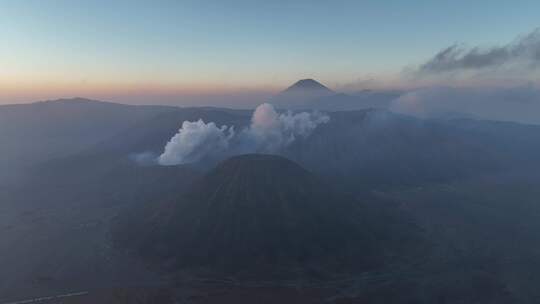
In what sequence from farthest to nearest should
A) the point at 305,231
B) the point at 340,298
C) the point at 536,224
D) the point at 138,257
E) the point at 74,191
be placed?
the point at 74,191 → the point at 536,224 → the point at 305,231 → the point at 138,257 → the point at 340,298

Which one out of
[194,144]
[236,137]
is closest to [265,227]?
[194,144]

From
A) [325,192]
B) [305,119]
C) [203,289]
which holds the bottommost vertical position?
[203,289]

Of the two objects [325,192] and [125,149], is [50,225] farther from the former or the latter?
[125,149]

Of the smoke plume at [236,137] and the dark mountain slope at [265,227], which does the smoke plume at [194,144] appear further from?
the dark mountain slope at [265,227]

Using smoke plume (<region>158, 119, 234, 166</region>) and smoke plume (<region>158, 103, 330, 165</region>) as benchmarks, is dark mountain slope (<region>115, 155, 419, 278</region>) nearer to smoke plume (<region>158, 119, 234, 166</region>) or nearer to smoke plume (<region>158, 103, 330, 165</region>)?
smoke plume (<region>158, 119, 234, 166</region>)

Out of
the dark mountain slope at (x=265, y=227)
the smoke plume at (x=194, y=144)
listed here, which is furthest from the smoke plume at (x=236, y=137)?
the dark mountain slope at (x=265, y=227)

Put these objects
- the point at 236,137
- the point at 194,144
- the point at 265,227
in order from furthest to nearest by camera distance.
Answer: the point at 236,137, the point at 194,144, the point at 265,227

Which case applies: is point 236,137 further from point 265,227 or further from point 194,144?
point 265,227

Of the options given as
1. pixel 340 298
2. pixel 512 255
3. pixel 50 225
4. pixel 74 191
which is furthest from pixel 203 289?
pixel 74 191

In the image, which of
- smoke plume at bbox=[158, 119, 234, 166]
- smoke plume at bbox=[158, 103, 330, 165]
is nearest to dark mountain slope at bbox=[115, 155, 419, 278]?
smoke plume at bbox=[158, 119, 234, 166]
